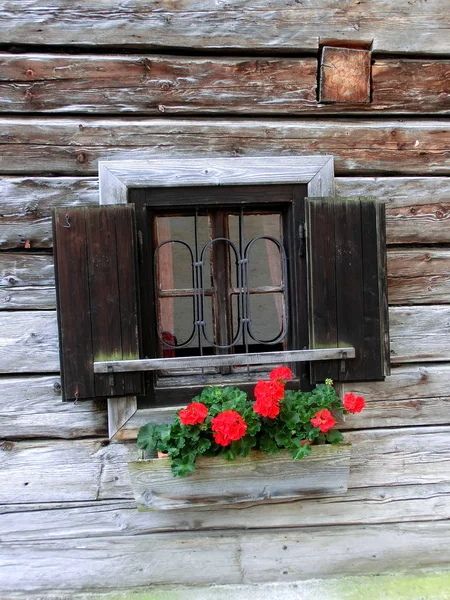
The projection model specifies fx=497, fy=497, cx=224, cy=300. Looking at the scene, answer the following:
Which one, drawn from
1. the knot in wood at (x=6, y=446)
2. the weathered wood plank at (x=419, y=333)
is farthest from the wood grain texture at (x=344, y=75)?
the knot in wood at (x=6, y=446)

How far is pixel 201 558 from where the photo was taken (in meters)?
2.06

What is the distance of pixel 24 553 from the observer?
2035 mm

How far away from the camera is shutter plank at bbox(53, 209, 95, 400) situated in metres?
1.90

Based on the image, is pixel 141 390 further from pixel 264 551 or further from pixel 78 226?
pixel 264 551

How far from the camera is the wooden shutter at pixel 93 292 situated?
190cm

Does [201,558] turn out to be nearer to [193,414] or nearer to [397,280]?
[193,414]

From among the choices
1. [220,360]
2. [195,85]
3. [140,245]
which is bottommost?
[220,360]

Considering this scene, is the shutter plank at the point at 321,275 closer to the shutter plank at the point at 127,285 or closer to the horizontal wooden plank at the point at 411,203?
the horizontal wooden plank at the point at 411,203

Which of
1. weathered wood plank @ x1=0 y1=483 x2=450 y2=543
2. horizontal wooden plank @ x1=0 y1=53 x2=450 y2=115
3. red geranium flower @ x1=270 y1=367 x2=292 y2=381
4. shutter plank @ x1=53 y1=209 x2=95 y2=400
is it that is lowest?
weathered wood plank @ x1=0 y1=483 x2=450 y2=543

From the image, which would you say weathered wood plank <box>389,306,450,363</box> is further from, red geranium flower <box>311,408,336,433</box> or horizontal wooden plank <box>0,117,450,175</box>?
horizontal wooden plank <box>0,117,450,175</box>

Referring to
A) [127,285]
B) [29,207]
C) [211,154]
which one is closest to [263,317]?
[211,154]

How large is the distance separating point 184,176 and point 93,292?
0.59 meters

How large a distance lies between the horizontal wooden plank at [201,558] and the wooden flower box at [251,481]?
271mm

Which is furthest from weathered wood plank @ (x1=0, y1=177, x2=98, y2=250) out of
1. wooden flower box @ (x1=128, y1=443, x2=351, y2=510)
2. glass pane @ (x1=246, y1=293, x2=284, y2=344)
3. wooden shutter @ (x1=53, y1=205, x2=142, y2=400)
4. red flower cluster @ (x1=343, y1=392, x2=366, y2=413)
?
glass pane @ (x1=246, y1=293, x2=284, y2=344)
